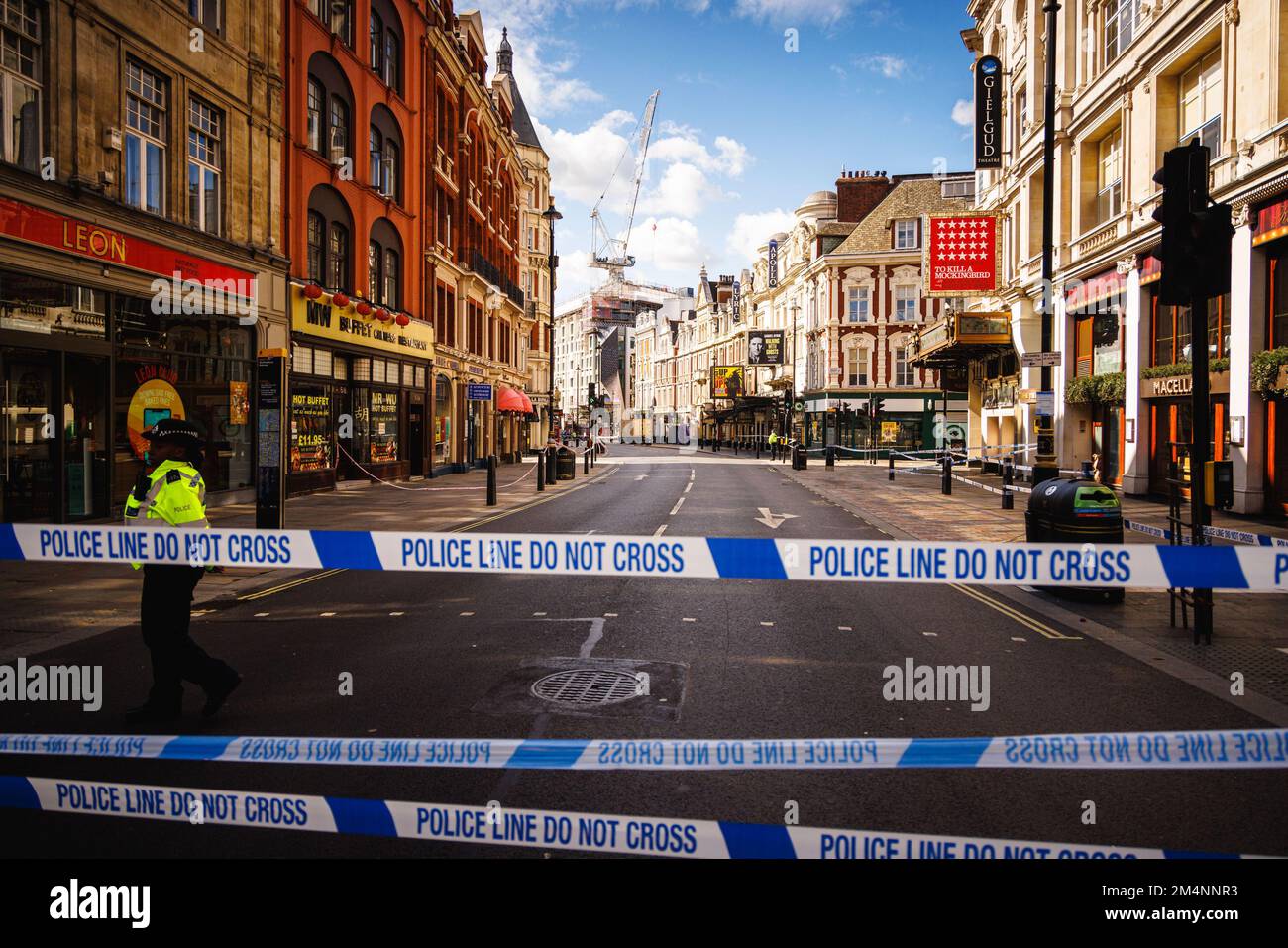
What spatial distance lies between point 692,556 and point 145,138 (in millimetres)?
16229

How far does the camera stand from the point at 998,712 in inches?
223

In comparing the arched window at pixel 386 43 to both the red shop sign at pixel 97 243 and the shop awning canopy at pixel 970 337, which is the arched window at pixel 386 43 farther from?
the shop awning canopy at pixel 970 337

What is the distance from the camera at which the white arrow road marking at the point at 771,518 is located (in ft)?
54.4

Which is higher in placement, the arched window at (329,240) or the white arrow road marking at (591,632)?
the arched window at (329,240)

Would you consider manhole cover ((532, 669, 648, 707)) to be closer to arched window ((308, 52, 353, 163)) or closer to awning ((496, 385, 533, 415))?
arched window ((308, 52, 353, 163))

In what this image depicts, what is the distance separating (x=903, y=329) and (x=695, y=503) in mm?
41174

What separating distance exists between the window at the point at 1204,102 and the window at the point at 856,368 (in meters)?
37.7

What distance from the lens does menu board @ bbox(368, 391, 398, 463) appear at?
2642 cm

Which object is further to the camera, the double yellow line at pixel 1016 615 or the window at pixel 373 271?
the window at pixel 373 271

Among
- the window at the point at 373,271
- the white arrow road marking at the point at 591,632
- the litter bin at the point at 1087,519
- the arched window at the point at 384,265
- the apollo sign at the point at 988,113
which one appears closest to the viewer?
the white arrow road marking at the point at 591,632

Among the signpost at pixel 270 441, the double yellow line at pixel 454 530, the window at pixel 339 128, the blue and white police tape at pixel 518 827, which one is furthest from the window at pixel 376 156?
the blue and white police tape at pixel 518 827

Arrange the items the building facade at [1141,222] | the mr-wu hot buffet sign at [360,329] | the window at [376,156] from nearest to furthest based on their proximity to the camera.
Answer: the building facade at [1141,222] → the mr-wu hot buffet sign at [360,329] → the window at [376,156]

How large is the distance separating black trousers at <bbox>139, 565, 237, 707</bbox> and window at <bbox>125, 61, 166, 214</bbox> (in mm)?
12877
